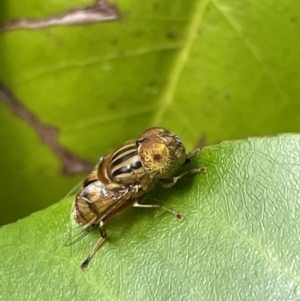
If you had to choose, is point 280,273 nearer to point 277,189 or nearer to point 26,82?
point 277,189

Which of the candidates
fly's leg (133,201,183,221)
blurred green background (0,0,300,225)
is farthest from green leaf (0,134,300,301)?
blurred green background (0,0,300,225)

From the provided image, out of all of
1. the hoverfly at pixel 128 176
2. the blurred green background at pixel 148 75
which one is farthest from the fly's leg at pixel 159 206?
the blurred green background at pixel 148 75

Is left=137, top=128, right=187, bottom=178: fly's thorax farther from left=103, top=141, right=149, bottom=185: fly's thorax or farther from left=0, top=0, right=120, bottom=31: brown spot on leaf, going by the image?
left=0, top=0, right=120, bottom=31: brown spot on leaf

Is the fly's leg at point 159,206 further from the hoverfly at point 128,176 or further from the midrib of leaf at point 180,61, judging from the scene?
the midrib of leaf at point 180,61

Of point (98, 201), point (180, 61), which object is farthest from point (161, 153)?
point (180, 61)

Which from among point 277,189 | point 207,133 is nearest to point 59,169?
point 207,133
